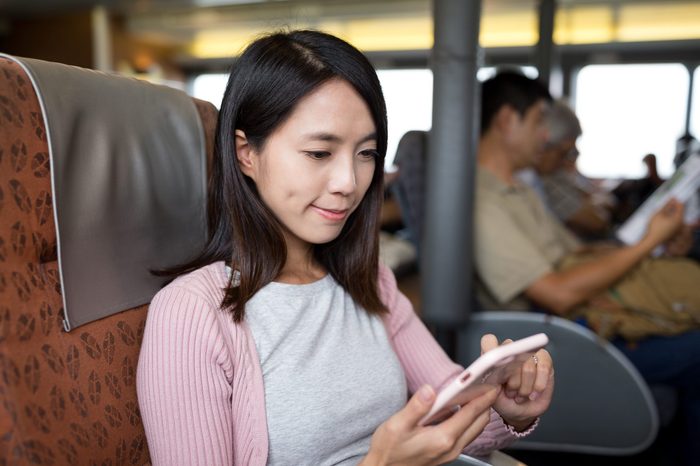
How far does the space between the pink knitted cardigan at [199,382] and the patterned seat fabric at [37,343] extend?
55 mm

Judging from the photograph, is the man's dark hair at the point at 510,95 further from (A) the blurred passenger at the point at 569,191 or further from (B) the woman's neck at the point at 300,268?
(B) the woman's neck at the point at 300,268

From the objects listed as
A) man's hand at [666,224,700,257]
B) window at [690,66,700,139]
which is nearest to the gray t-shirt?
man's hand at [666,224,700,257]

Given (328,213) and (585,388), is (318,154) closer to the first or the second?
(328,213)

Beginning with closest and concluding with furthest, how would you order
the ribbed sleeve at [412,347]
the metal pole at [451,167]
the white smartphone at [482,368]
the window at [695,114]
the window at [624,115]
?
the white smartphone at [482,368] → the ribbed sleeve at [412,347] → the metal pole at [451,167] → the window at [695,114] → the window at [624,115]

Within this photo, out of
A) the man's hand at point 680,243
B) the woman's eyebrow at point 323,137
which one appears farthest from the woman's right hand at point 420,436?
the man's hand at point 680,243

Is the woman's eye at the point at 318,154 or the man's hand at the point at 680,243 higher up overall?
the woman's eye at the point at 318,154

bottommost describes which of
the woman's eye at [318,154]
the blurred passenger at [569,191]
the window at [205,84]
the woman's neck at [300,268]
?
the blurred passenger at [569,191]

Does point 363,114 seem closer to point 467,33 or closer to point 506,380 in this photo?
point 506,380

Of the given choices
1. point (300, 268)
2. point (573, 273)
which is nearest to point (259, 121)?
point (300, 268)

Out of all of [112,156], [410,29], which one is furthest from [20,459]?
[410,29]

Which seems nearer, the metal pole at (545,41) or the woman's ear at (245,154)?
the woman's ear at (245,154)

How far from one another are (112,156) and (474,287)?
1.43m

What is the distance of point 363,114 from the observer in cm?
94

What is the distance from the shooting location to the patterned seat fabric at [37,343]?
2.29 ft
